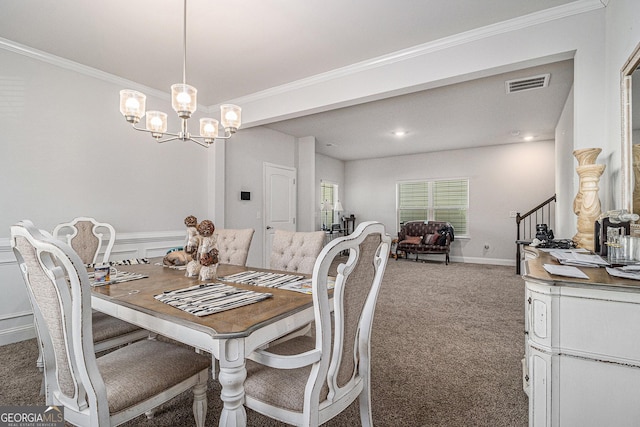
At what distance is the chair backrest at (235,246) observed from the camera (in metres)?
2.47

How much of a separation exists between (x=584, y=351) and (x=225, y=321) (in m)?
1.31

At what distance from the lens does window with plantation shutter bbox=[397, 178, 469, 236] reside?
7.16 metres

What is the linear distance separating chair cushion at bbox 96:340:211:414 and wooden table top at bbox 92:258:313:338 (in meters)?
0.23

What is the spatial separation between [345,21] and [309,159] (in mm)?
3703

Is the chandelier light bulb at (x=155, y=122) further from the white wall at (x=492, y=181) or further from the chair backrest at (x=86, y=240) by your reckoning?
the white wall at (x=492, y=181)

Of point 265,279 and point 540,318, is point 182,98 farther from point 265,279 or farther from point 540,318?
point 540,318

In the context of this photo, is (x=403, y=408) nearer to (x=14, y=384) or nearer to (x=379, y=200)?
(x=14, y=384)

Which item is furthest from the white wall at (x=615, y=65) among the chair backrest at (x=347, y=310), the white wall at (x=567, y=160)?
the chair backrest at (x=347, y=310)

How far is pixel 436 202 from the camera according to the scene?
295 inches

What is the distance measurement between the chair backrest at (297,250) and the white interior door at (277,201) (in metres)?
2.98

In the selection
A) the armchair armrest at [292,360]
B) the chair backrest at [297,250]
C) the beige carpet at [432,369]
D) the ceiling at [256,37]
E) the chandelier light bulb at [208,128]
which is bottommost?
the beige carpet at [432,369]

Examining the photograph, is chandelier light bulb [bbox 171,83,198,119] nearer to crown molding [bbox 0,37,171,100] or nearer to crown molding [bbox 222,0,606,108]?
crown molding [bbox 222,0,606,108]

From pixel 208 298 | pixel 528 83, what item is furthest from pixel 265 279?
pixel 528 83

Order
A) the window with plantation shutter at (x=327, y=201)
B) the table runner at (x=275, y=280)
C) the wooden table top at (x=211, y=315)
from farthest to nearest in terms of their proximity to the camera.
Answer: the window with plantation shutter at (x=327, y=201)
the table runner at (x=275, y=280)
the wooden table top at (x=211, y=315)
